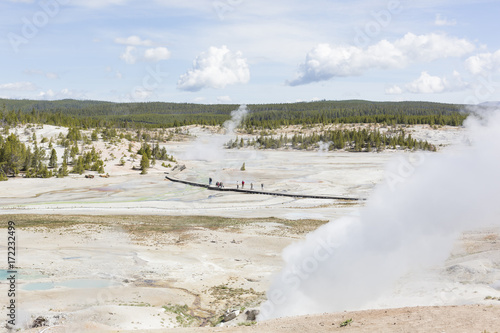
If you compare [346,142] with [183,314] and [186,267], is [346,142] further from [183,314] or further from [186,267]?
[183,314]

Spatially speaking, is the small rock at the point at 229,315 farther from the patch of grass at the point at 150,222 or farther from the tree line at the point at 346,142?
the tree line at the point at 346,142

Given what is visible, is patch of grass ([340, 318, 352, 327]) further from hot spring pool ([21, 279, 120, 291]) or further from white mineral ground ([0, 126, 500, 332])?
hot spring pool ([21, 279, 120, 291])

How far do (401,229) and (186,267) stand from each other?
1154 cm

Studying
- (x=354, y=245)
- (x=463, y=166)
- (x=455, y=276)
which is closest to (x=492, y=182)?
(x=463, y=166)

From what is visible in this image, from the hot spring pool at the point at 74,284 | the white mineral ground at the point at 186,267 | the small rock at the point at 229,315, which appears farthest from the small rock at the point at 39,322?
the small rock at the point at 229,315

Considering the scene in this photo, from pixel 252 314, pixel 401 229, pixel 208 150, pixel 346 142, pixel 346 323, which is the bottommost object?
pixel 252 314

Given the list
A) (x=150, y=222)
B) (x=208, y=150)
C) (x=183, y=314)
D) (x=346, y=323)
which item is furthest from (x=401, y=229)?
(x=208, y=150)

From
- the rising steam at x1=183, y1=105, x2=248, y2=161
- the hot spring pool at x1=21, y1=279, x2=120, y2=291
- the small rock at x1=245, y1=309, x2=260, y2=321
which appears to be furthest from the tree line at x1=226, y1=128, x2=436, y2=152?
the small rock at x1=245, y1=309, x2=260, y2=321

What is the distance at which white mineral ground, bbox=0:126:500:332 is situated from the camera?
14820 mm

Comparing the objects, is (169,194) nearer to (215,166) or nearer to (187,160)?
(215,166)

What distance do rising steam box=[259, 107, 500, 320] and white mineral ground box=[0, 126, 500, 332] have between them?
115cm

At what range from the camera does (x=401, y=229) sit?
67.7ft

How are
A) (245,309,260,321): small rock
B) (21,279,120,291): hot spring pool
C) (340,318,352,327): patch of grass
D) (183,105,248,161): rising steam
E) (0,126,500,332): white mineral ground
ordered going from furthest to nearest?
(183,105,248,161): rising steam, (21,279,120,291): hot spring pool, (245,309,260,321): small rock, (0,126,500,332): white mineral ground, (340,318,352,327): patch of grass

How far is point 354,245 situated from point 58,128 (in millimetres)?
86254
